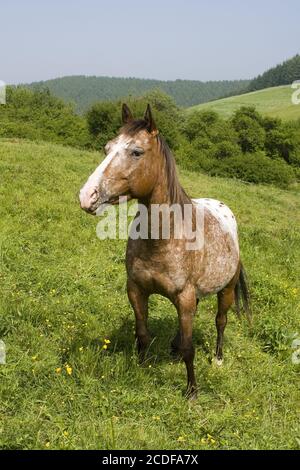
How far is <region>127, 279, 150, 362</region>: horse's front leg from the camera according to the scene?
4379 mm

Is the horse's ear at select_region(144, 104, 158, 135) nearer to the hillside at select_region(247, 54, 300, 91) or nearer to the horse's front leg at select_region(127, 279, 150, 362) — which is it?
the horse's front leg at select_region(127, 279, 150, 362)

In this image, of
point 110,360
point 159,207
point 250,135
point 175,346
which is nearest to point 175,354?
point 175,346

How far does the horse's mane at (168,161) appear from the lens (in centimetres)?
350

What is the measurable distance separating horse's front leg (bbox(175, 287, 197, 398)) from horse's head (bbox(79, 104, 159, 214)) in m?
1.17

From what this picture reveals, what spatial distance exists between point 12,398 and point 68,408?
1.74ft

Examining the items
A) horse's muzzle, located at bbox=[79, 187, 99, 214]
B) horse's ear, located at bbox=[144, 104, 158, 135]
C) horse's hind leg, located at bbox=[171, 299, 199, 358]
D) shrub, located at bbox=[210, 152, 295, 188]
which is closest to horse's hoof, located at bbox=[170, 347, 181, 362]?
horse's hind leg, located at bbox=[171, 299, 199, 358]

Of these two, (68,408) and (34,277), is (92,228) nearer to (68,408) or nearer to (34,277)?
(34,277)

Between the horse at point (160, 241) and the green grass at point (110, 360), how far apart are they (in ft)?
1.31

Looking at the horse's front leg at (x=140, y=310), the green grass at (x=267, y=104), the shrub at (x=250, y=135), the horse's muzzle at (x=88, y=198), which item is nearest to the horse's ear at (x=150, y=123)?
the horse's muzzle at (x=88, y=198)

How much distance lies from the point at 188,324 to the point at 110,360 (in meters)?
0.98

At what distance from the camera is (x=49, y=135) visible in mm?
37188

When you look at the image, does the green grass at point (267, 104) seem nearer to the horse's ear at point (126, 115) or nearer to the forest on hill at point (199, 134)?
the forest on hill at point (199, 134)

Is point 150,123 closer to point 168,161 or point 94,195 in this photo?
point 168,161

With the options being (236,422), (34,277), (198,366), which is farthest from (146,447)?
(34,277)
